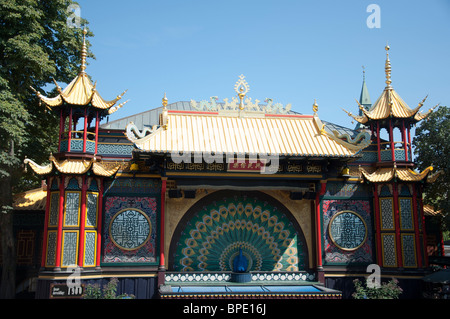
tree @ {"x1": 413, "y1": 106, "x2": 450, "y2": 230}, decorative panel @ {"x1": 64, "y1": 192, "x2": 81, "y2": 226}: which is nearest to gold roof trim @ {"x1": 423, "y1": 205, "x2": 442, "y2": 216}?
tree @ {"x1": 413, "y1": 106, "x2": 450, "y2": 230}

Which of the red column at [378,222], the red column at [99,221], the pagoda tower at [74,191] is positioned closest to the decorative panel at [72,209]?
the pagoda tower at [74,191]

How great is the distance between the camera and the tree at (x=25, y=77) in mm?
15500

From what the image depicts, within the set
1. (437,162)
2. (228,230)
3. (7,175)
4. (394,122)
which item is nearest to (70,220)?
(7,175)

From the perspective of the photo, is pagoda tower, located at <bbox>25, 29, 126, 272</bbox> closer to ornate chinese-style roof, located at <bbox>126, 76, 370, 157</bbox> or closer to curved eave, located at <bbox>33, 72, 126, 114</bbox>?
curved eave, located at <bbox>33, 72, 126, 114</bbox>

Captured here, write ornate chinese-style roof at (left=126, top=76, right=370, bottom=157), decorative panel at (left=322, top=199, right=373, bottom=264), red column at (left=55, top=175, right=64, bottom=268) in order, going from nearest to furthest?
1. red column at (left=55, top=175, right=64, bottom=268)
2. ornate chinese-style roof at (left=126, top=76, right=370, bottom=157)
3. decorative panel at (left=322, top=199, right=373, bottom=264)

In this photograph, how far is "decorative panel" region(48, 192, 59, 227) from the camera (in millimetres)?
Result: 13492

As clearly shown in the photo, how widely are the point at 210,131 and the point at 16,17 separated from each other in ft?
27.2

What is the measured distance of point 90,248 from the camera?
13570mm

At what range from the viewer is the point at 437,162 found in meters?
16.4

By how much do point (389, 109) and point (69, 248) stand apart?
11279mm

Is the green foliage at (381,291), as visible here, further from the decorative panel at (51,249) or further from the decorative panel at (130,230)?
the decorative panel at (51,249)

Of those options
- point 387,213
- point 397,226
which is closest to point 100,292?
point 387,213

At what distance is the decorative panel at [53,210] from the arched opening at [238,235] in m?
3.67

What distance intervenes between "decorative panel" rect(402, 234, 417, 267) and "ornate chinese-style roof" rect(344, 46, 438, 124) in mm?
4052
